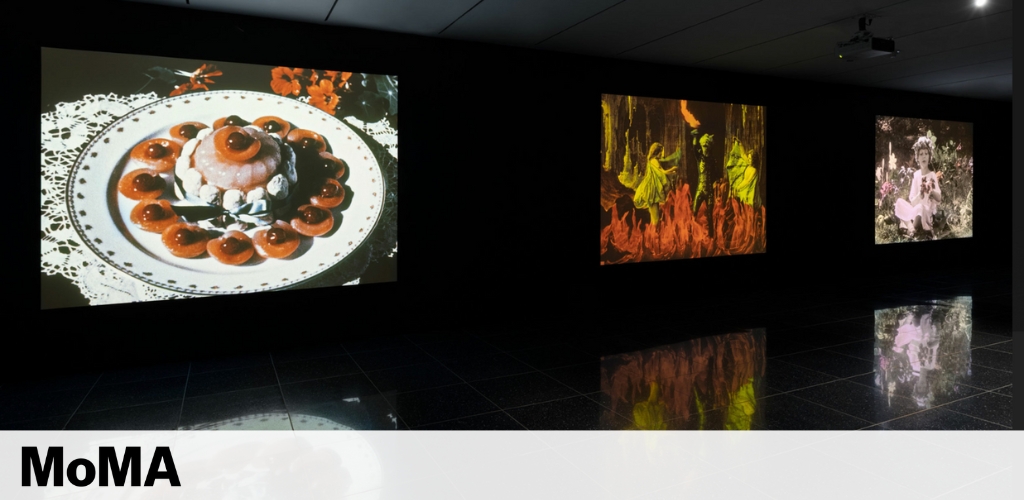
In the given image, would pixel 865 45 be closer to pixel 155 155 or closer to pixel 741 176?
pixel 741 176

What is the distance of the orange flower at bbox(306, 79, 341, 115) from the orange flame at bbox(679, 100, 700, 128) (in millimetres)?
3507

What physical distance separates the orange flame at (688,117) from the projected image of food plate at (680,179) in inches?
0.4

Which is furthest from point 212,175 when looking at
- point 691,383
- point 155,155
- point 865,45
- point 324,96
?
point 865,45

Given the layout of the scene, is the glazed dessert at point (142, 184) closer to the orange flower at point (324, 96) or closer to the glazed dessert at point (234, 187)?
the glazed dessert at point (234, 187)

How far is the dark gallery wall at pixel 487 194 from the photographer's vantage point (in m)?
4.36

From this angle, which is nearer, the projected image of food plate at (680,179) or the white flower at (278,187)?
the white flower at (278,187)

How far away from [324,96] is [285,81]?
29 cm

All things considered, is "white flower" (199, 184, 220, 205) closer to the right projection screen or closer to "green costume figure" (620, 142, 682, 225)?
"green costume figure" (620, 142, 682, 225)

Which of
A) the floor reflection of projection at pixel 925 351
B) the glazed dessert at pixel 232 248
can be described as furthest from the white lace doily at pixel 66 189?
the floor reflection of projection at pixel 925 351

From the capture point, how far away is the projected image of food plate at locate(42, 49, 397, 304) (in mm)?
4191

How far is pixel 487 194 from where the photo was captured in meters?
5.64

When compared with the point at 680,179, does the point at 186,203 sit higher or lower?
lower
